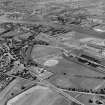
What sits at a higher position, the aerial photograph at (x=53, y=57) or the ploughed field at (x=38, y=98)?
the aerial photograph at (x=53, y=57)

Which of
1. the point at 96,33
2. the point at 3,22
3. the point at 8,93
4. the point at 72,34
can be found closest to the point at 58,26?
the point at 72,34

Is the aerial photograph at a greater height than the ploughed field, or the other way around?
the aerial photograph

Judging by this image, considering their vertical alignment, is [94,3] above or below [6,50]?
above

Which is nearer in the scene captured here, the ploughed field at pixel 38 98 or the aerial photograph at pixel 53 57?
the ploughed field at pixel 38 98

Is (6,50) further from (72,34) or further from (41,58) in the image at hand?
(72,34)

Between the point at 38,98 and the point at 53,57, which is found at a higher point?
the point at 53,57

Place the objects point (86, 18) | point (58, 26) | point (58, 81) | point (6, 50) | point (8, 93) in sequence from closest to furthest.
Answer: point (8, 93) → point (58, 81) → point (6, 50) → point (58, 26) → point (86, 18)

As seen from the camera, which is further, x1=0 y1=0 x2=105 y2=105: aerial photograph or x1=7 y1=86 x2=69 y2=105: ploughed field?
x1=0 y1=0 x2=105 y2=105: aerial photograph

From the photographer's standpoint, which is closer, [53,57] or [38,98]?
[38,98]
